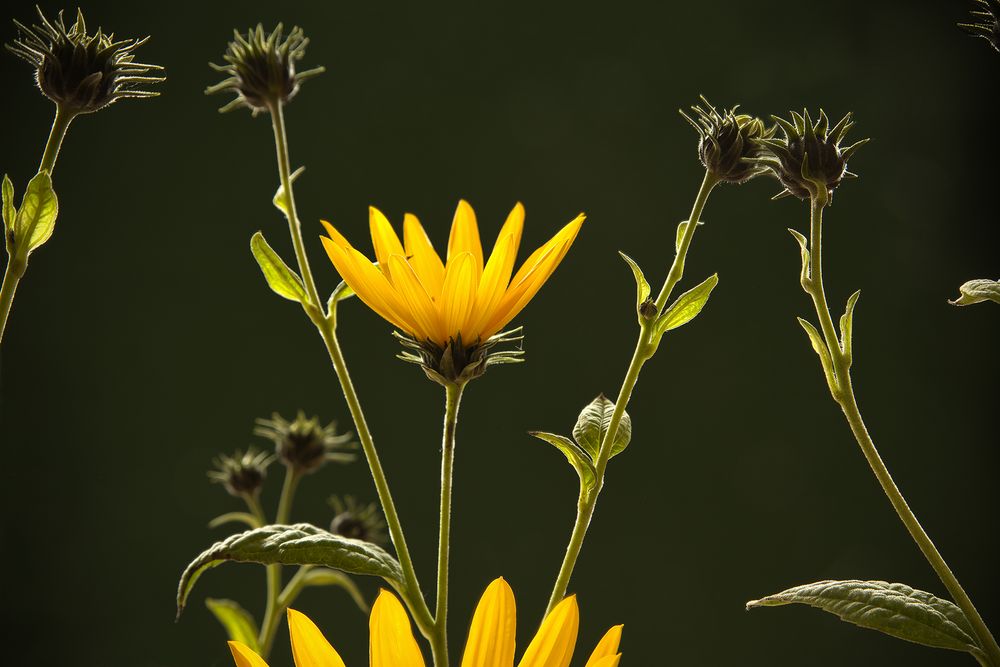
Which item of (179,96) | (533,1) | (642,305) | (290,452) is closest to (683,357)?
(533,1)

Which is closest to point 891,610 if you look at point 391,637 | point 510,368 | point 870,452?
point 870,452

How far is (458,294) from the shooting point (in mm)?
362

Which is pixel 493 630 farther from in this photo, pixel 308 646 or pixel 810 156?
pixel 810 156

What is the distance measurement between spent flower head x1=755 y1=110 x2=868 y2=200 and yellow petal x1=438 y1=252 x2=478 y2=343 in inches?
4.1

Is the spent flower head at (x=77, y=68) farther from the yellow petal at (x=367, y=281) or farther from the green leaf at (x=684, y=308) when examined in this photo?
the green leaf at (x=684, y=308)

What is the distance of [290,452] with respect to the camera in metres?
0.61

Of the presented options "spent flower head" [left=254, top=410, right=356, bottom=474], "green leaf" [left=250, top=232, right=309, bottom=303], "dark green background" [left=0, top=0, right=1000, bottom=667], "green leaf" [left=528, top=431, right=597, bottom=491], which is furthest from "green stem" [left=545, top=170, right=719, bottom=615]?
"dark green background" [left=0, top=0, right=1000, bottom=667]

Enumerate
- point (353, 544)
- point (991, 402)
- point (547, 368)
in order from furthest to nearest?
1. point (991, 402)
2. point (547, 368)
3. point (353, 544)

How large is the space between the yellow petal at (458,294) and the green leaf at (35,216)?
0.13 m

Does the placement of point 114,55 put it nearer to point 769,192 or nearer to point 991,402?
point 769,192

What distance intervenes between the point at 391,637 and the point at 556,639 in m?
0.05

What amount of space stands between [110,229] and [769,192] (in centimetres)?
112

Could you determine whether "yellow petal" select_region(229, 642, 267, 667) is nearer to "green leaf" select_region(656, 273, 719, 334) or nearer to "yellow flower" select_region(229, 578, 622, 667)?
"yellow flower" select_region(229, 578, 622, 667)

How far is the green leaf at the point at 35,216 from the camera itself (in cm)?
35
